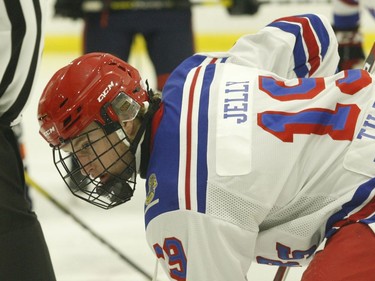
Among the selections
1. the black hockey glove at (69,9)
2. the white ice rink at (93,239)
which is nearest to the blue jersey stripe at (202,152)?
the white ice rink at (93,239)

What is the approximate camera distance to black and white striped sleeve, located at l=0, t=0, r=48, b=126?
1.85 metres

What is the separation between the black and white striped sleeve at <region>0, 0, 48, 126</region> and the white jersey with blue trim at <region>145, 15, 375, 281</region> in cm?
29

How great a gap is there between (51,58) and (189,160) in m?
4.62

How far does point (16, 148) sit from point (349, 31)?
2.01 m

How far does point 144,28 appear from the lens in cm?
387

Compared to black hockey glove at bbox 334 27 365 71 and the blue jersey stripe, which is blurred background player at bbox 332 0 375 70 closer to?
black hockey glove at bbox 334 27 365 71

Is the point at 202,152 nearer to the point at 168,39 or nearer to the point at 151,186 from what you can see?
the point at 151,186

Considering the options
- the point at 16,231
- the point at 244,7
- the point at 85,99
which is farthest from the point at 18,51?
the point at 244,7

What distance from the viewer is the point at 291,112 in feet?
6.16

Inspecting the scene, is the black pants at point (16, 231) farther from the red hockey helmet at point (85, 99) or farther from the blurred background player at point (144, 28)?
the blurred background player at point (144, 28)

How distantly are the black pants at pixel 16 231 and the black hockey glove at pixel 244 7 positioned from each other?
8.11ft

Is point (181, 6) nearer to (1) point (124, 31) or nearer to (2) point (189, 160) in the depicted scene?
(1) point (124, 31)

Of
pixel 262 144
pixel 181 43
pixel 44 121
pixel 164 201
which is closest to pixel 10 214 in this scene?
pixel 44 121

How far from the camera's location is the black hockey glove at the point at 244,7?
14.2 ft
